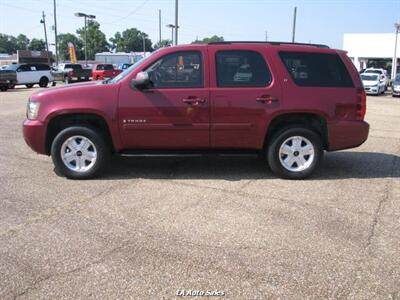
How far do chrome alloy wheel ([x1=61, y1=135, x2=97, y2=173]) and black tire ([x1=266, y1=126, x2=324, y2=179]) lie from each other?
2.49m

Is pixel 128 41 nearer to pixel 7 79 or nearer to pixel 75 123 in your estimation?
pixel 7 79

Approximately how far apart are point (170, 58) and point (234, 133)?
1347 millimetres

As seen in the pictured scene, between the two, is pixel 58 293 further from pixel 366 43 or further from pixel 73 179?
pixel 366 43

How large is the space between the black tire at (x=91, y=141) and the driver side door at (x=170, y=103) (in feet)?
1.12

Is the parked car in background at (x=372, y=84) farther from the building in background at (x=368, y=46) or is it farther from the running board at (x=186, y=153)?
the building in background at (x=368, y=46)

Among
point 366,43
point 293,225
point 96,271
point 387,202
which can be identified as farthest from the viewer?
point 366,43

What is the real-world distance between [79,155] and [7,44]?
172m

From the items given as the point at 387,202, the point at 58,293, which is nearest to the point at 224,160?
the point at 387,202

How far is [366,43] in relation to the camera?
200ft

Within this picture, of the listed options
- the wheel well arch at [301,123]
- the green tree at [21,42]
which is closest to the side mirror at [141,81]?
the wheel well arch at [301,123]

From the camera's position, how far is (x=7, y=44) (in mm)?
160750

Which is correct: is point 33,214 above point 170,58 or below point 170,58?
below

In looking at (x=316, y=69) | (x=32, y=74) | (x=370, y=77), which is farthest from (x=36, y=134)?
(x=370, y=77)

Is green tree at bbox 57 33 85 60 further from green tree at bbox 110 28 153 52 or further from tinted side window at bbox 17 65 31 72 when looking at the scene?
tinted side window at bbox 17 65 31 72
